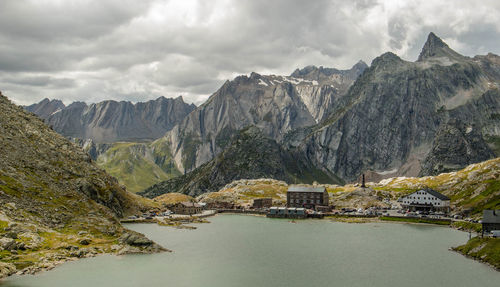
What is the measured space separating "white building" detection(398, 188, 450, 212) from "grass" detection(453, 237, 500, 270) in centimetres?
7634

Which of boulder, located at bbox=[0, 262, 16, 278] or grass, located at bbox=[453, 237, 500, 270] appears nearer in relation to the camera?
boulder, located at bbox=[0, 262, 16, 278]

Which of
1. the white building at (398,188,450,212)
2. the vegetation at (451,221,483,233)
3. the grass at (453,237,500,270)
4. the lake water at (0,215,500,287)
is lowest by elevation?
the lake water at (0,215,500,287)

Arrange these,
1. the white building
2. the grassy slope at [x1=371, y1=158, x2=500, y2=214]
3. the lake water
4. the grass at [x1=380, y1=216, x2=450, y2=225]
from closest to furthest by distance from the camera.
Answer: the lake water, the grassy slope at [x1=371, y1=158, x2=500, y2=214], the grass at [x1=380, y1=216, x2=450, y2=225], the white building

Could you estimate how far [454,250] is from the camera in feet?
313

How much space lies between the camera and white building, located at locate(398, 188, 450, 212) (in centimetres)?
16725

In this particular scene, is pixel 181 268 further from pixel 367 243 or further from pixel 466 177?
pixel 466 177

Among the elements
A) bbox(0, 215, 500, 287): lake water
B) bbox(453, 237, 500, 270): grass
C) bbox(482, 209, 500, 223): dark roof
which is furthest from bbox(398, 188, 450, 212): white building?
bbox(453, 237, 500, 270): grass

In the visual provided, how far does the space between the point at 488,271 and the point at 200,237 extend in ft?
225

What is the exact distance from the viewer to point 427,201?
171125mm

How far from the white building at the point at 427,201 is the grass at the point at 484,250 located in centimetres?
7634

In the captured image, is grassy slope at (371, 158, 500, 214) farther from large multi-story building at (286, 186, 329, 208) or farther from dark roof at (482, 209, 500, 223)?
large multi-story building at (286, 186, 329, 208)

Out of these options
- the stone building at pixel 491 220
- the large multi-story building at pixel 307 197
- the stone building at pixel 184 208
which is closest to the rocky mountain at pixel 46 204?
the stone building at pixel 184 208

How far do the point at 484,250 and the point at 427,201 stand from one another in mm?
88903

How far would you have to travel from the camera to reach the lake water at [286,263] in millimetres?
68938
